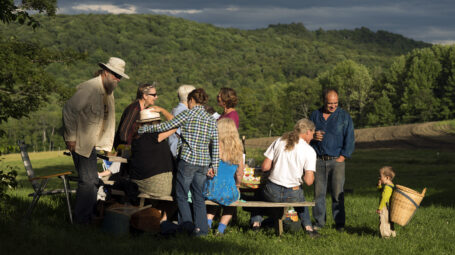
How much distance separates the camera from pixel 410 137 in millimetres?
51031

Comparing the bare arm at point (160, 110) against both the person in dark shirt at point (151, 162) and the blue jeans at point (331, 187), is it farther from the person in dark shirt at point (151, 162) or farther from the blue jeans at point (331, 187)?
the blue jeans at point (331, 187)

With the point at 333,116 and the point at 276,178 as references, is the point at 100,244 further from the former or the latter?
the point at 333,116

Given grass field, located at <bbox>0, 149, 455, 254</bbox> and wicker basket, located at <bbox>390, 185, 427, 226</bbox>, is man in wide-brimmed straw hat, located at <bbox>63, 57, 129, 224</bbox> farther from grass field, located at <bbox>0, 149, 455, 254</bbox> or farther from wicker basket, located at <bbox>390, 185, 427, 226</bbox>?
wicker basket, located at <bbox>390, 185, 427, 226</bbox>

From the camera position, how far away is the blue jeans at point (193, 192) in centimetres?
664

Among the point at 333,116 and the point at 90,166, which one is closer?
the point at 90,166

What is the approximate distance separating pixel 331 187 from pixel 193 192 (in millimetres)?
2254

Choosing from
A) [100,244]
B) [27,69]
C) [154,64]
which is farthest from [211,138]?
[154,64]

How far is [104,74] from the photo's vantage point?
7.00m

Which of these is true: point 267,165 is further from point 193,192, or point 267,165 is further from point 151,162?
point 151,162

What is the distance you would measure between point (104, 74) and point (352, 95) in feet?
282

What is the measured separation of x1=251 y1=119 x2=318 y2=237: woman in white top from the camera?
6969mm

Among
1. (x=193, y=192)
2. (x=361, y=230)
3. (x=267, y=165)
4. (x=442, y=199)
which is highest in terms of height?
(x=267, y=165)

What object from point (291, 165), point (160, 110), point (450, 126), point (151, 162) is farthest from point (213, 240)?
point (450, 126)

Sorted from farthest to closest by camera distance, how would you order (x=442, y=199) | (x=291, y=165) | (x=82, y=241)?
(x=442, y=199)
(x=291, y=165)
(x=82, y=241)
